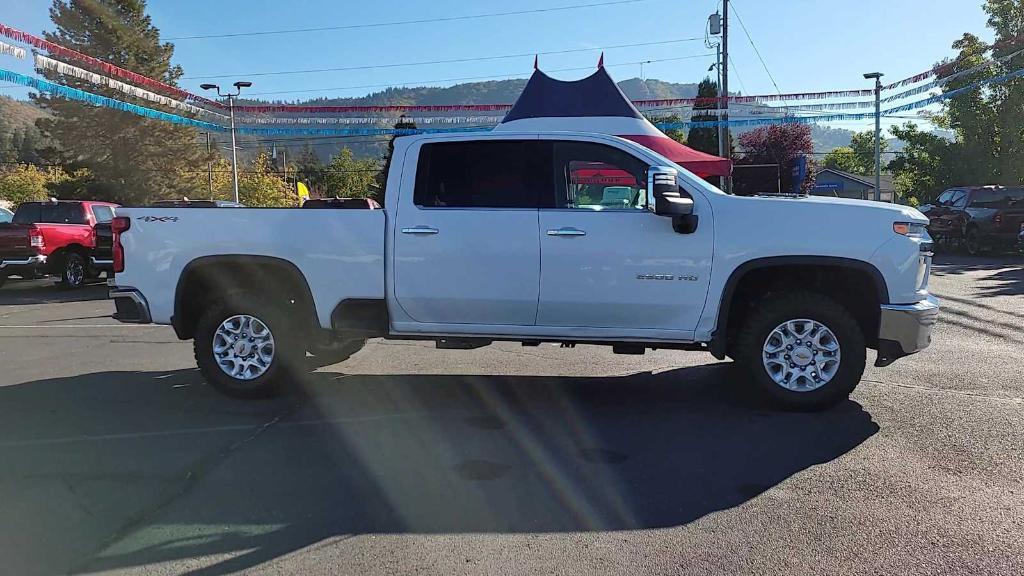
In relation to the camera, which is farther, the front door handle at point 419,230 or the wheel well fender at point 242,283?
the wheel well fender at point 242,283

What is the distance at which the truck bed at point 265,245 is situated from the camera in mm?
5656

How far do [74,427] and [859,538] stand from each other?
5078 millimetres

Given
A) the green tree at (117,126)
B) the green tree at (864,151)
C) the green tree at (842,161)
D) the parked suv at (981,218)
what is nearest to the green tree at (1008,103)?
the parked suv at (981,218)

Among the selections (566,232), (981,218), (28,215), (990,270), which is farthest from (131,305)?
(981,218)

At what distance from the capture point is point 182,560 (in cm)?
335

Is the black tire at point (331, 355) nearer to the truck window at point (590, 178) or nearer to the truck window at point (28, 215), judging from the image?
the truck window at point (590, 178)

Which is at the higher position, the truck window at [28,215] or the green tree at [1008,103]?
the green tree at [1008,103]

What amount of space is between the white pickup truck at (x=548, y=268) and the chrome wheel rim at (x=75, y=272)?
11.3 meters

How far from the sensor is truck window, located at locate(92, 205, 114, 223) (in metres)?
16.6

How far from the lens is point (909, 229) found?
5.25 m

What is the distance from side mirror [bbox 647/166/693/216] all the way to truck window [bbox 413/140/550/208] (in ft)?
2.84

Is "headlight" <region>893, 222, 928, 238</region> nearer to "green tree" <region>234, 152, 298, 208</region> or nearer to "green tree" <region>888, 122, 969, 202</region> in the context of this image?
"green tree" <region>888, 122, 969, 202</region>

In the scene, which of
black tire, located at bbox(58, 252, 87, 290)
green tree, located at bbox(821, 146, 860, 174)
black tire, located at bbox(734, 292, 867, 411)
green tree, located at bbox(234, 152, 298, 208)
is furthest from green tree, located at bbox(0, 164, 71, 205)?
green tree, located at bbox(821, 146, 860, 174)

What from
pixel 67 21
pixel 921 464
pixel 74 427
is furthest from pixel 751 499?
pixel 67 21
